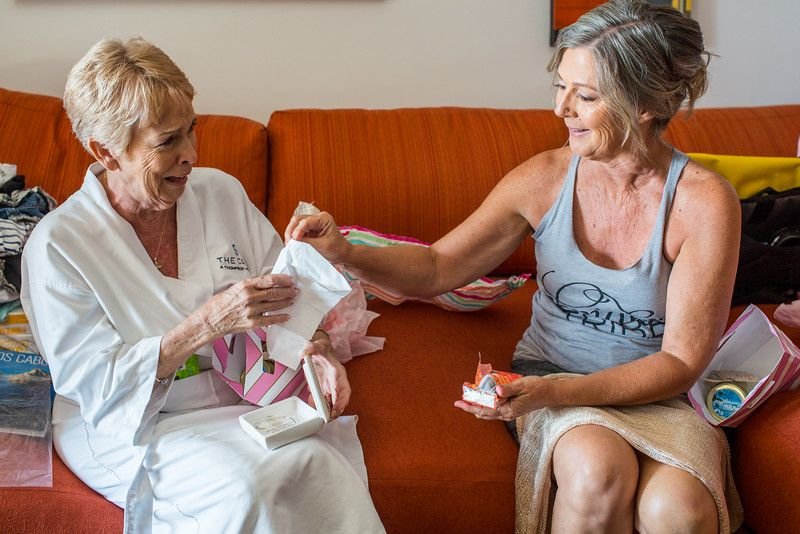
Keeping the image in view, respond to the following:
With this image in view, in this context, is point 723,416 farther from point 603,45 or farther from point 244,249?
point 244,249

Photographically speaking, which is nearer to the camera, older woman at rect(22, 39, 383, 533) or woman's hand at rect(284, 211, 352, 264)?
older woman at rect(22, 39, 383, 533)

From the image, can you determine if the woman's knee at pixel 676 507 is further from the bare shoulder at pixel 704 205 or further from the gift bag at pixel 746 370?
the bare shoulder at pixel 704 205

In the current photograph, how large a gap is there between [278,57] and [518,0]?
760 millimetres

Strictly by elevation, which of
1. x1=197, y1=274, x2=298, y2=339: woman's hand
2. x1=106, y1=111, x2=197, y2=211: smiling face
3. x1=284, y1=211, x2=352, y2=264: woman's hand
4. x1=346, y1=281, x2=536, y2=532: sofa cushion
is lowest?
x1=346, y1=281, x2=536, y2=532: sofa cushion

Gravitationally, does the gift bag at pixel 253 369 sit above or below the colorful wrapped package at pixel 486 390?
below

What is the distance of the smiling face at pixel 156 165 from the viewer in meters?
1.60

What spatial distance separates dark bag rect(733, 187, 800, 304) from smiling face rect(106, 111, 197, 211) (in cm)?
137

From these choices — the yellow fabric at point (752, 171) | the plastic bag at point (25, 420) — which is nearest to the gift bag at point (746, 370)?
the yellow fabric at point (752, 171)

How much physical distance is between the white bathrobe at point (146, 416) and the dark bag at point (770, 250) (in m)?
1.11

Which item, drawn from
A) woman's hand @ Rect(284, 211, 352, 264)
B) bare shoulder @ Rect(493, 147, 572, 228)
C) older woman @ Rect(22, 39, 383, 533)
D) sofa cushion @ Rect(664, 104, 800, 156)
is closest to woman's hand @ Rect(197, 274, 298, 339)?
older woman @ Rect(22, 39, 383, 533)

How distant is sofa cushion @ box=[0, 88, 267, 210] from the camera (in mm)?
2182

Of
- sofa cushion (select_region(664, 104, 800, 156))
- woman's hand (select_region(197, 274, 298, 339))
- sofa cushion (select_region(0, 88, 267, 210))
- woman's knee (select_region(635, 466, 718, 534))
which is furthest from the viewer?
sofa cushion (select_region(664, 104, 800, 156))

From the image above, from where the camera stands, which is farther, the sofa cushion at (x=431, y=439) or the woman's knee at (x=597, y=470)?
the sofa cushion at (x=431, y=439)

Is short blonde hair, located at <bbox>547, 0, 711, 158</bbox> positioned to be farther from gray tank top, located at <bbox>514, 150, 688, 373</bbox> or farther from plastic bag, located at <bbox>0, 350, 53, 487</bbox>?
plastic bag, located at <bbox>0, 350, 53, 487</bbox>
